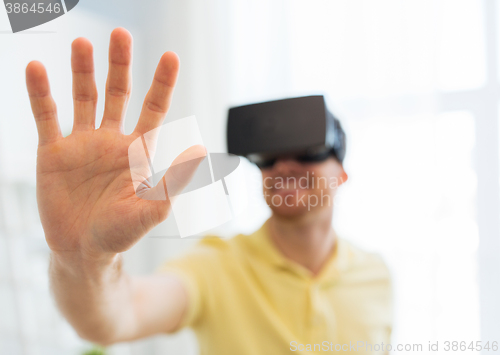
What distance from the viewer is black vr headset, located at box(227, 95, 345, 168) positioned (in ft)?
1.05

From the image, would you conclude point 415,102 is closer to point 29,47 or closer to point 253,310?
point 253,310

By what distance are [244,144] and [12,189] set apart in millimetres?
356

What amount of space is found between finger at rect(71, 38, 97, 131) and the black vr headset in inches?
4.8

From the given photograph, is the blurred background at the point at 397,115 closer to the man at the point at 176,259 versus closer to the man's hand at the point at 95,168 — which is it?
the man at the point at 176,259

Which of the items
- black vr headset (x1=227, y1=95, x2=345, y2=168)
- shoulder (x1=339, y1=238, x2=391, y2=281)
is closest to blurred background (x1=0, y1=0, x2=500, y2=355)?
shoulder (x1=339, y1=238, x2=391, y2=281)

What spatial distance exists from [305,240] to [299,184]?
5.0 inches

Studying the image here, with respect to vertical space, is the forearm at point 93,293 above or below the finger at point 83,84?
below

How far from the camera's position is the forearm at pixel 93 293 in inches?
12.3

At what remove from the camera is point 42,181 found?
0.93ft

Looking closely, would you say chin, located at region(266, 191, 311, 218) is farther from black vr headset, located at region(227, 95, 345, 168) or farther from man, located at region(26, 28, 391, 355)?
black vr headset, located at region(227, 95, 345, 168)

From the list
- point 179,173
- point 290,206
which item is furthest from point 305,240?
point 179,173

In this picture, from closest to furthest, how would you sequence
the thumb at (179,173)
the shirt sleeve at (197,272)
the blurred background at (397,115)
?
the thumb at (179,173), the shirt sleeve at (197,272), the blurred background at (397,115)

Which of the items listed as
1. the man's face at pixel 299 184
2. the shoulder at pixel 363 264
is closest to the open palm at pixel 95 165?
the man's face at pixel 299 184

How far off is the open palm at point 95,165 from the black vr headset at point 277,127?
75mm
